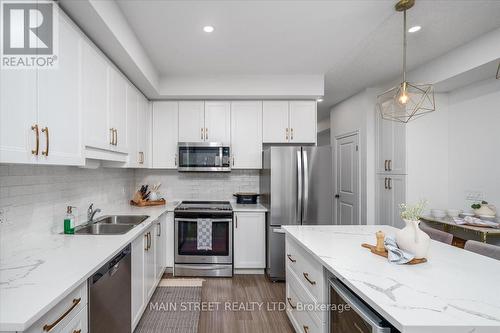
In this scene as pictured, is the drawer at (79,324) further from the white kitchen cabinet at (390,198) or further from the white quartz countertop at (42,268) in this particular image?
the white kitchen cabinet at (390,198)

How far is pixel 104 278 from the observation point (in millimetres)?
1464

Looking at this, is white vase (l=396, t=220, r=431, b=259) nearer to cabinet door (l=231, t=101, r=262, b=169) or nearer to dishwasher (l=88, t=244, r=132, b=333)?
dishwasher (l=88, t=244, r=132, b=333)

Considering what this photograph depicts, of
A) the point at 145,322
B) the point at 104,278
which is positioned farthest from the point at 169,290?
the point at 104,278

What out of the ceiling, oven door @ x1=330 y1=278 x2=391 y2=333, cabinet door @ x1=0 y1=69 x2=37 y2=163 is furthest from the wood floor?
the ceiling

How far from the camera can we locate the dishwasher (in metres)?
1.36

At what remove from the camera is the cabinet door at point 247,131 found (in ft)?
11.7

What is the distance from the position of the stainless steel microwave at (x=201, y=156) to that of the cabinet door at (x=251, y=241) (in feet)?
2.66

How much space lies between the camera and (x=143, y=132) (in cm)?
328

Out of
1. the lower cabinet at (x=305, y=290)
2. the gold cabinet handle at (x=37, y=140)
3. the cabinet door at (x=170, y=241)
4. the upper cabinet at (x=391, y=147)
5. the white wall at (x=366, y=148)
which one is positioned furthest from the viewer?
the white wall at (x=366, y=148)

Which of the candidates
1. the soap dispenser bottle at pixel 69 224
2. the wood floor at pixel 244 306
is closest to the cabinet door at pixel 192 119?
the soap dispenser bottle at pixel 69 224

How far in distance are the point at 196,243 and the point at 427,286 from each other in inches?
101

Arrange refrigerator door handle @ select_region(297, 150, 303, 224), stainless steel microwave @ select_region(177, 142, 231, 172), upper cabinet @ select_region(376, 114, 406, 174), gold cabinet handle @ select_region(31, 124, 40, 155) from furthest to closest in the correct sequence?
stainless steel microwave @ select_region(177, 142, 231, 172) → upper cabinet @ select_region(376, 114, 406, 174) → refrigerator door handle @ select_region(297, 150, 303, 224) → gold cabinet handle @ select_region(31, 124, 40, 155)

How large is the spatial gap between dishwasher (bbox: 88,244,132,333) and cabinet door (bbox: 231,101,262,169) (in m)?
2.04

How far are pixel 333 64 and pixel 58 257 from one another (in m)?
3.21
